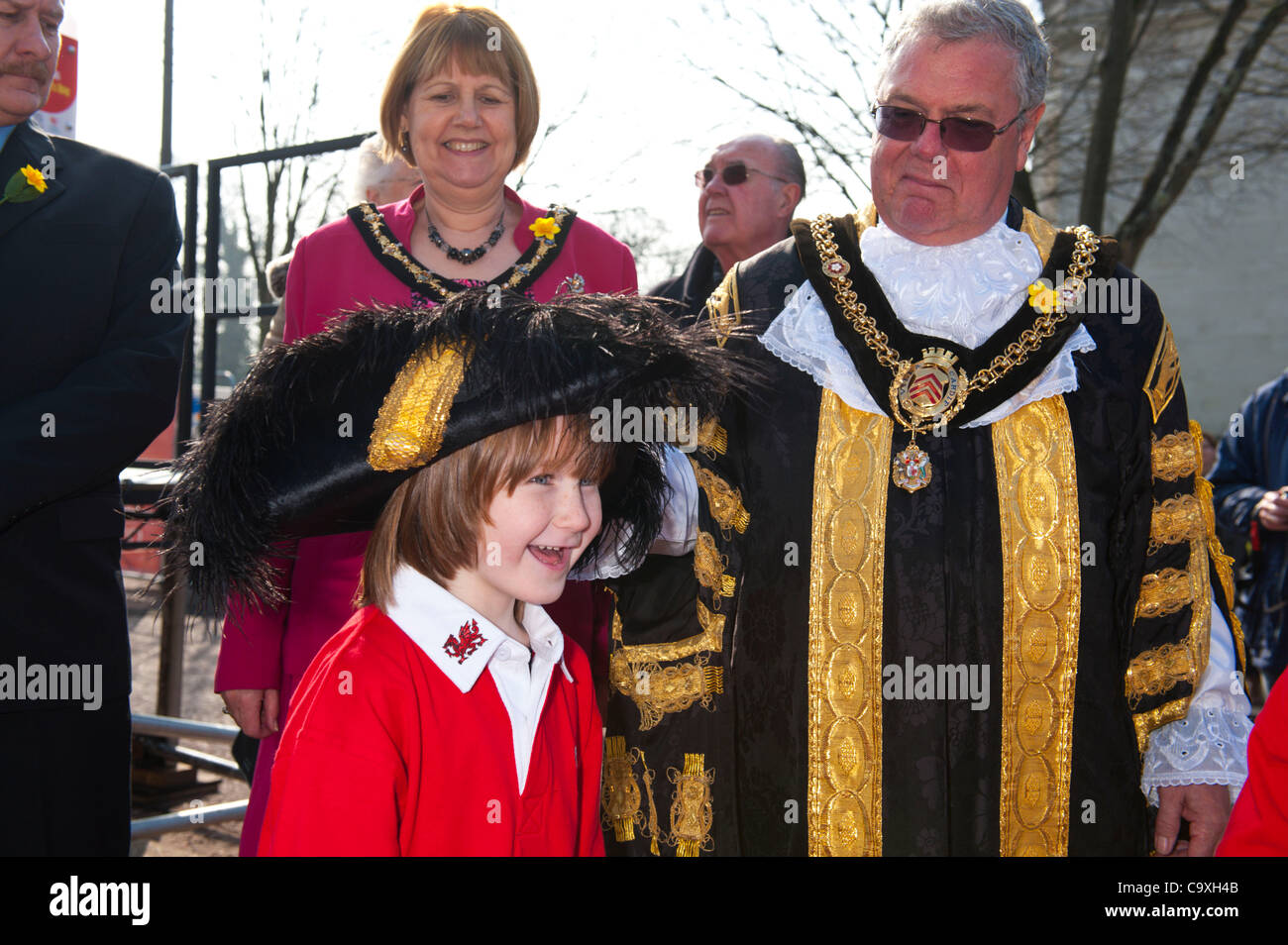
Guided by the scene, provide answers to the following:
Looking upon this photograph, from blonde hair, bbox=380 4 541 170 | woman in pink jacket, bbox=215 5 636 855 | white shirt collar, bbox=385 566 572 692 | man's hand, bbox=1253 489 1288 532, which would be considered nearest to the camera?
white shirt collar, bbox=385 566 572 692

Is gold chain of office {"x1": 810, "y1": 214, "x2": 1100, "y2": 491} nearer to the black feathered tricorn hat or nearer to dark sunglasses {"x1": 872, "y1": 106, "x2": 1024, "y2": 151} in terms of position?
dark sunglasses {"x1": 872, "y1": 106, "x2": 1024, "y2": 151}

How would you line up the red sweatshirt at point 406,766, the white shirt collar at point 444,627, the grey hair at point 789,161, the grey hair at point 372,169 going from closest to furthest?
the red sweatshirt at point 406,766, the white shirt collar at point 444,627, the grey hair at point 372,169, the grey hair at point 789,161

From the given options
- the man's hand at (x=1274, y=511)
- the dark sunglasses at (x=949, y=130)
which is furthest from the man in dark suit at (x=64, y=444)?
the man's hand at (x=1274, y=511)

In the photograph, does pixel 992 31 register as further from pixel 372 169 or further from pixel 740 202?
pixel 740 202

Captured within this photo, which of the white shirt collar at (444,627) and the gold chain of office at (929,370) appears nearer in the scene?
the white shirt collar at (444,627)

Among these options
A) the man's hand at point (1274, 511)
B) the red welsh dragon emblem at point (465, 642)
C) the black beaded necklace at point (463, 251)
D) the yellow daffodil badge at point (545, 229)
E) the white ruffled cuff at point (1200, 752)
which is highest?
the yellow daffodil badge at point (545, 229)

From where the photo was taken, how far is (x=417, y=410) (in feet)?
5.77

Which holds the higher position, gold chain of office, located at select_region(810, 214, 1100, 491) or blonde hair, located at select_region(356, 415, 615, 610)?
gold chain of office, located at select_region(810, 214, 1100, 491)

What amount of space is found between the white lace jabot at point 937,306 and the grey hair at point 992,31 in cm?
28

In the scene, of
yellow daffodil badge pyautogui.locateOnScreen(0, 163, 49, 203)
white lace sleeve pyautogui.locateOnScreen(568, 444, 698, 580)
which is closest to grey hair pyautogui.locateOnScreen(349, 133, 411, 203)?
yellow daffodil badge pyautogui.locateOnScreen(0, 163, 49, 203)

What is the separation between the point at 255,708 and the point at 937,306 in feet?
5.47

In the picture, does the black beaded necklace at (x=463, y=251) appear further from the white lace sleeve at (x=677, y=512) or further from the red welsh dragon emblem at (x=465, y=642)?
the red welsh dragon emblem at (x=465, y=642)

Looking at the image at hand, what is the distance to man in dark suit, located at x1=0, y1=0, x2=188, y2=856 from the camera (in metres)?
2.33

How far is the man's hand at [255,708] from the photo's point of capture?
8.09 feet
